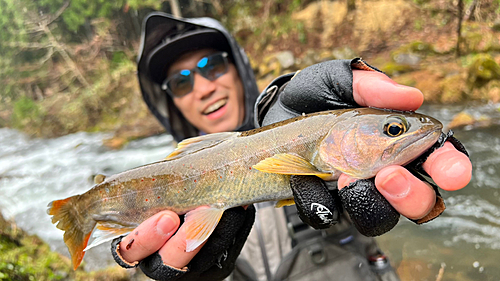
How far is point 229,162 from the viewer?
68.9 inches

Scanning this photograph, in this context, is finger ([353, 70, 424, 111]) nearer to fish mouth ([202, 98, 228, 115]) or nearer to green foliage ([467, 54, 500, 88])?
fish mouth ([202, 98, 228, 115])

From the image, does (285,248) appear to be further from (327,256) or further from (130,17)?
(130,17)

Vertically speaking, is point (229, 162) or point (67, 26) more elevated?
point (67, 26)

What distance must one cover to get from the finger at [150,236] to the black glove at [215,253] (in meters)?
0.07

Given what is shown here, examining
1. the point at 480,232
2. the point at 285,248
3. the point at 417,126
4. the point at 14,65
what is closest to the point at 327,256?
the point at 285,248

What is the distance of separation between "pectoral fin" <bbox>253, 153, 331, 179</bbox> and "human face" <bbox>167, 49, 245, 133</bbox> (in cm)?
195

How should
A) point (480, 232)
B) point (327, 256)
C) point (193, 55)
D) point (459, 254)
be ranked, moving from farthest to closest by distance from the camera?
point (480, 232) < point (459, 254) < point (193, 55) < point (327, 256)

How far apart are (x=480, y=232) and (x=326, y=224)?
460 centimetres

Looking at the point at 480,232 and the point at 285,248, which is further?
the point at 480,232

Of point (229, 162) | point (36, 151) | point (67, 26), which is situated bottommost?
point (36, 151)

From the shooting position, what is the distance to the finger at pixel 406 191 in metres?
1.31

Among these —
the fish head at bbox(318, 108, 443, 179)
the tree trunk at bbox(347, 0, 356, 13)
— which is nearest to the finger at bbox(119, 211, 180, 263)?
the fish head at bbox(318, 108, 443, 179)

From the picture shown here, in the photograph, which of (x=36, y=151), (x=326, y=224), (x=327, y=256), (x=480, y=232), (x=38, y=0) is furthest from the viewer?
(x=38, y=0)

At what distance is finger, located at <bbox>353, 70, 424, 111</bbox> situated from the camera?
1.46 m
